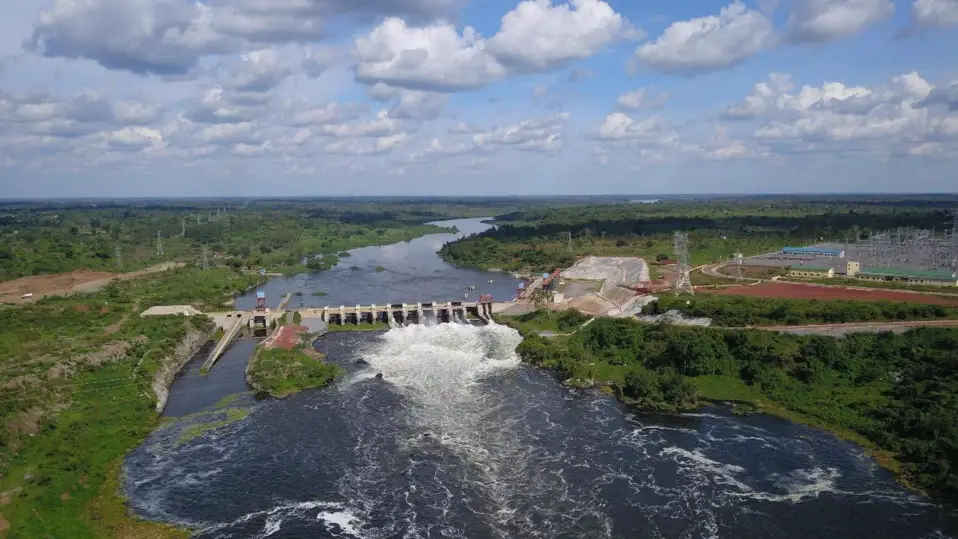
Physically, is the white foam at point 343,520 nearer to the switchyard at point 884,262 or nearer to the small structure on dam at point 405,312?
the small structure on dam at point 405,312

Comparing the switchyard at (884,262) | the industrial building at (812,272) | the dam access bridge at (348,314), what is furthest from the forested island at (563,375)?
the industrial building at (812,272)

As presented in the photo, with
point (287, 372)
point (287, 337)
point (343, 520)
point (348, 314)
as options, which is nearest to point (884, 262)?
point (348, 314)

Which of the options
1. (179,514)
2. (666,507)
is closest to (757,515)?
(666,507)

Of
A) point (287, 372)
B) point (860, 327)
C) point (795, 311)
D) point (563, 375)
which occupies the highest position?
point (795, 311)

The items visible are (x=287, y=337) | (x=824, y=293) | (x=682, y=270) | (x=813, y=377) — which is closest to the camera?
(x=813, y=377)

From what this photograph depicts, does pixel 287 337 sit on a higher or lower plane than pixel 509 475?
higher

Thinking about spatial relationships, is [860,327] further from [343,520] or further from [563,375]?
[343,520]

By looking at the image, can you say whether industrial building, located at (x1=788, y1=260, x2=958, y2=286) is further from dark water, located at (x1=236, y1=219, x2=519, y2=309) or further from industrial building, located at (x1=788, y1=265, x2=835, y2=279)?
dark water, located at (x1=236, y1=219, x2=519, y2=309)
